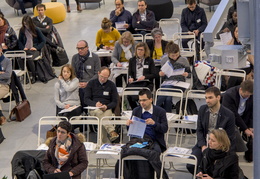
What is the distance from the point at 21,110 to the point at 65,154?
10.1 ft

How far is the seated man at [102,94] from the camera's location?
9.57m

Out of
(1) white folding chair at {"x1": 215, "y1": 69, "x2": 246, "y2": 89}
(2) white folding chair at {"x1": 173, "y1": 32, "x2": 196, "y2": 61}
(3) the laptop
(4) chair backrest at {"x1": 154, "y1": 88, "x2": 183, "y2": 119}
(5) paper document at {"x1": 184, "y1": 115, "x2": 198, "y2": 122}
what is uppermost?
(2) white folding chair at {"x1": 173, "y1": 32, "x2": 196, "y2": 61}

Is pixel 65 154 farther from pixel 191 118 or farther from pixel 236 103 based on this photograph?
pixel 236 103

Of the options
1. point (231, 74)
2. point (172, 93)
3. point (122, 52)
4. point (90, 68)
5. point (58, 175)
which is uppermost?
point (122, 52)

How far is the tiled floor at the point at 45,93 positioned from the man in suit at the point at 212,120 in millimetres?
635

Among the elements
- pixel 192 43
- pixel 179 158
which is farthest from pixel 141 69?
pixel 179 158

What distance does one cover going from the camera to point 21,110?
10.8 m

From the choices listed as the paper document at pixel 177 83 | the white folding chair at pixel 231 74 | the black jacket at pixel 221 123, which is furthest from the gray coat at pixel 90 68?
the black jacket at pixel 221 123

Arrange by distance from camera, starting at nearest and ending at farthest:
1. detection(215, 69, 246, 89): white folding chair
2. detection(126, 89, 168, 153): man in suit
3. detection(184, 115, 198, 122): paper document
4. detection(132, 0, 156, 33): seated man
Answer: detection(126, 89, 168, 153): man in suit → detection(184, 115, 198, 122): paper document → detection(215, 69, 246, 89): white folding chair → detection(132, 0, 156, 33): seated man

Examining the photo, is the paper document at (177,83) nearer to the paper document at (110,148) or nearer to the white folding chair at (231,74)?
the white folding chair at (231,74)

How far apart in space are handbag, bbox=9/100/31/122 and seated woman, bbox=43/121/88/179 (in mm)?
2905

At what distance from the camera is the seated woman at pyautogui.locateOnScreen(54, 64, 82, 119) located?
9805 mm

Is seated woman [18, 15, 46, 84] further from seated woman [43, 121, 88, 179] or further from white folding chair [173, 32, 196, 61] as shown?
seated woman [43, 121, 88, 179]

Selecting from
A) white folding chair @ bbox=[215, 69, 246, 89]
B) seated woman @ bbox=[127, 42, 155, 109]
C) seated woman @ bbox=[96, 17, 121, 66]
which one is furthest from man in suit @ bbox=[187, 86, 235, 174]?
seated woman @ bbox=[96, 17, 121, 66]
